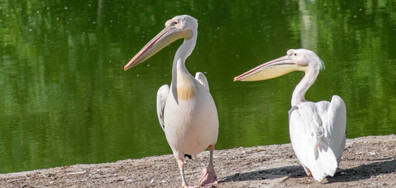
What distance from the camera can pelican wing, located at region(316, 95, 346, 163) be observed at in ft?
16.5

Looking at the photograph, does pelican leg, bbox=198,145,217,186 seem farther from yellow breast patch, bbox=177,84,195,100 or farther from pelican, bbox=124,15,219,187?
yellow breast patch, bbox=177,84,195,100

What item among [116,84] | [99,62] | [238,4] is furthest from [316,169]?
[238,4]

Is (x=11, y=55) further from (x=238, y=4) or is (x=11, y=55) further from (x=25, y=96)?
(x=238, y=4)

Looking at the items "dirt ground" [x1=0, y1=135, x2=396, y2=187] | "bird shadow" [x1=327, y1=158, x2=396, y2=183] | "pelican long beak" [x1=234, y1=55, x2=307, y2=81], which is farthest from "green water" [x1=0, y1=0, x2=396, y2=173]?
"bird shadow" [x1=327, y1=158, x2=396, y2=183]

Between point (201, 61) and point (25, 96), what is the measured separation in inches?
103

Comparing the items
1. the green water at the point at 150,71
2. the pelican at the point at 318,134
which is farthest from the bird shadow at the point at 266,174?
the green water at the point at 150,71

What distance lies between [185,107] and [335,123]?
952mm

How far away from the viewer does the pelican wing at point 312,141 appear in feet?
15.9

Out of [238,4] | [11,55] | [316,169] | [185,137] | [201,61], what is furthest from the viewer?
[238,4]

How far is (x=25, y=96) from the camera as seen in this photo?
1098cm

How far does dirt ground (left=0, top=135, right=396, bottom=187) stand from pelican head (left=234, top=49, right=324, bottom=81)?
627 mm

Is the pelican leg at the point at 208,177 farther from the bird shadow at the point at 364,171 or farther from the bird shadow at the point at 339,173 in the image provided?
the bird shadow at the point at 364,171

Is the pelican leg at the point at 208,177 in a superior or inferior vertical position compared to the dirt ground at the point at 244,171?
superior

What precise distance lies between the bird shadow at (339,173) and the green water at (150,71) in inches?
107
